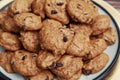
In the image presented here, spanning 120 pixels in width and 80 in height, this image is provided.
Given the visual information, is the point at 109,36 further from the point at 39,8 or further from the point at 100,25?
the point at 39,8

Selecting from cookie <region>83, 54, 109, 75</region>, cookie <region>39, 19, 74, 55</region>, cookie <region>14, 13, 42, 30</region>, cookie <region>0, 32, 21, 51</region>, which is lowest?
cookie <region>83, 54, 109, 75</region>

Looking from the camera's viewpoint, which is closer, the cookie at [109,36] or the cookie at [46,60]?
the cookie at [46,60]

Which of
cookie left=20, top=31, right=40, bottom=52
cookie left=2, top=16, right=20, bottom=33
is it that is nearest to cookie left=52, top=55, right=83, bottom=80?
cookie left=20, top=31, right=40, bottom=52

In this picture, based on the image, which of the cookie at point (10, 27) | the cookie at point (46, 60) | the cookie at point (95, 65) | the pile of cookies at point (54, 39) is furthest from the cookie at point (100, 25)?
the cookie at point (10, 27)

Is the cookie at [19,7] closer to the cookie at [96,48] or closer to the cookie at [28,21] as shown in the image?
the cookie at [28,21]

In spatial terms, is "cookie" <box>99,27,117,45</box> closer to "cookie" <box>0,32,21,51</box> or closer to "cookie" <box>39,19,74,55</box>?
"cookie" <box>39,19,74,55</box>

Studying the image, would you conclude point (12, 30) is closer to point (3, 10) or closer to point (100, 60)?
point (3, 10)
